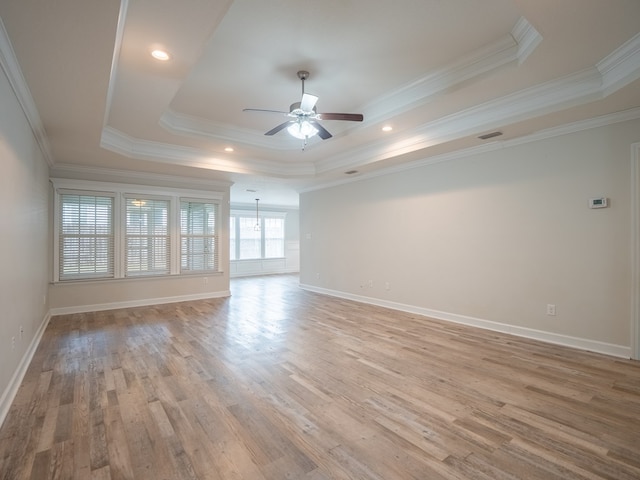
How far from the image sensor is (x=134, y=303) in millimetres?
5992

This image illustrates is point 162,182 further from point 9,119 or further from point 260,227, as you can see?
point 260,227

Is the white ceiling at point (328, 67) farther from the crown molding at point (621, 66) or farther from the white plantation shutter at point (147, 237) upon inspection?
the white plantation shutter at point (147, 237)

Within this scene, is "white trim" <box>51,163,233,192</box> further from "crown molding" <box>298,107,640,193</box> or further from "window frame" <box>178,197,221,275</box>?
"crown molding" <box>298,107,640,193</box>

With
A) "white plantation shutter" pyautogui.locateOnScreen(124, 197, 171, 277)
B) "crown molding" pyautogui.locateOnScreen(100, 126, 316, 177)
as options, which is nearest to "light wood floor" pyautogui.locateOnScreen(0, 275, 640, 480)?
"white plantation shutter" pyautogui.locateOnScreen(124, 197, 171, 277)

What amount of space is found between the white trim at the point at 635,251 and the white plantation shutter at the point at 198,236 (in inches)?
266

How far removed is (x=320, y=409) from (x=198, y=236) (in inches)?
210

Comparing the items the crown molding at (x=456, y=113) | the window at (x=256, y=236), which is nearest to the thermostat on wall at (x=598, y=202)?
the crown molding at (x=456, y=113)

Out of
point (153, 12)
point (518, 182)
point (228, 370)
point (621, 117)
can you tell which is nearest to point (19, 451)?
point (228, 370)

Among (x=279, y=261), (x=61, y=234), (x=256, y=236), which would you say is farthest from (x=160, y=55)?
(x=279, y=261)

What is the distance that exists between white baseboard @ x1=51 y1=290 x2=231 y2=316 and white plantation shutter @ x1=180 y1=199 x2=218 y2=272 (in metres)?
0.56

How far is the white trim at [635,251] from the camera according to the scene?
10.9 feet

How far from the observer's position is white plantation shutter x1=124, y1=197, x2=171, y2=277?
19.6ft

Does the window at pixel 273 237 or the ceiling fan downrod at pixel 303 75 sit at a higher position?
the ceiling fan downrod at pixel 303 75

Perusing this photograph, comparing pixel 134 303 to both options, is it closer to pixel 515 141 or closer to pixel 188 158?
pixel 188 158
